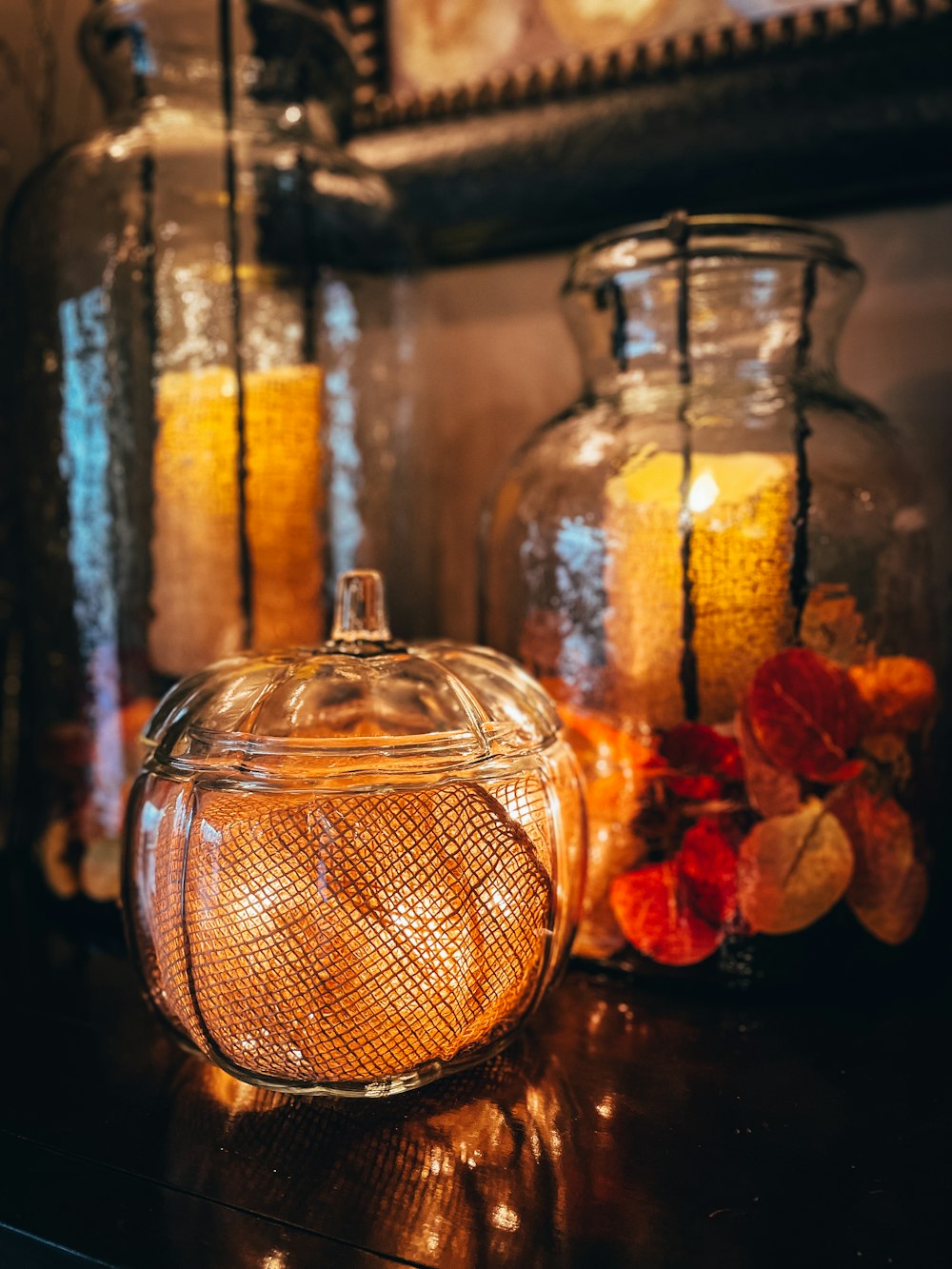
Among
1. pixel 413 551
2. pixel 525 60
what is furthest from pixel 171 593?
pixel 525 60

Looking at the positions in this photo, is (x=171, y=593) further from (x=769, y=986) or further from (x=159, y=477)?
(x=769, y=986)

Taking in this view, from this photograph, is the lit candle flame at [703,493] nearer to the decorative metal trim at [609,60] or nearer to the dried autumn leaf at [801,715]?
the dried autumn leaf at [801,715]

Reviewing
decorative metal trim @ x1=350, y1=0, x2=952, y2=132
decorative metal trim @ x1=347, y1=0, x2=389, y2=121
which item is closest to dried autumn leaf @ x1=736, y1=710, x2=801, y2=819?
decorative metal trim @ x1=350, y1=0, x2=952, y2=132

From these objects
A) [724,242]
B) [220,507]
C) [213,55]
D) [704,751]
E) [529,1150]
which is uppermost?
[213,55]

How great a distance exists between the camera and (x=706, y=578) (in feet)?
1.51

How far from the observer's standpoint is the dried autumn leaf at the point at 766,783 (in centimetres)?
44

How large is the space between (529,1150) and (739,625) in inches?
9.2

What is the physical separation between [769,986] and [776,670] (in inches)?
5.6

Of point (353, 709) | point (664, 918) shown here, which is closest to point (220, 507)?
point (353, 709)

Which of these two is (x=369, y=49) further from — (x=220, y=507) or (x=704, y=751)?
(x=704, y=751)

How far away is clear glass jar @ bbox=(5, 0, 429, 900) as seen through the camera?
1.85 ft

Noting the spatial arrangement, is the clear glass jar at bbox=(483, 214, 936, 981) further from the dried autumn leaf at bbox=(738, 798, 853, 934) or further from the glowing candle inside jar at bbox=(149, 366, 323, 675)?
the glowing candle inside jar at bbox=(149, 366, 323, 675)

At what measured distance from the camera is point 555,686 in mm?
494

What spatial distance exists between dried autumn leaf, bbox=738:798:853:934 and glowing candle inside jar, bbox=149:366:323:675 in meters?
0.28
